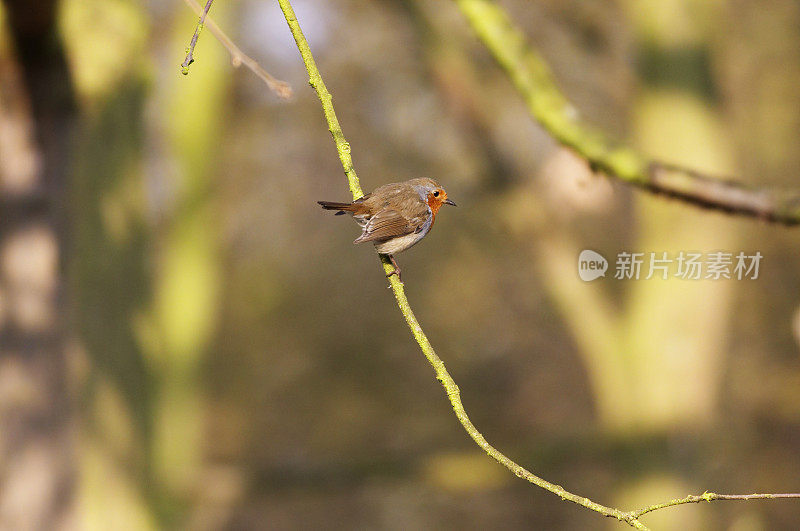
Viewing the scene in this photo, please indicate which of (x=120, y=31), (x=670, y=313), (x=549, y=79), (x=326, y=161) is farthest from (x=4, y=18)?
(x=326, y=161)

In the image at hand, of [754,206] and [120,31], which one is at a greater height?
[120,31]

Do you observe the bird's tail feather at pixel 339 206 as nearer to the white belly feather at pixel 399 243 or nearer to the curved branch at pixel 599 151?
the white belly feather at pixel 399 243

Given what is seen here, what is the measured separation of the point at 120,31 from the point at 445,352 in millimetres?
9229

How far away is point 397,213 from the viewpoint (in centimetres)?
125

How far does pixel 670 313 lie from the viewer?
4.88 m

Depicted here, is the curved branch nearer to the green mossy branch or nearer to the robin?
the green mossy branch

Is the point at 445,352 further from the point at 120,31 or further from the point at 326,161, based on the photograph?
the point at 120,31

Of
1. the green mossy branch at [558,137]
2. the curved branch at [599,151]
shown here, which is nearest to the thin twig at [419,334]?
the green mossy branch at [558,137]

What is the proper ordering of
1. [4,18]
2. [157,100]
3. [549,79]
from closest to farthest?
[549,79] < [4,18] < [157,100]

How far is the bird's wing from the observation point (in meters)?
1.22

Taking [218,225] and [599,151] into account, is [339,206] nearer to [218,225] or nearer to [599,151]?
[599,151]

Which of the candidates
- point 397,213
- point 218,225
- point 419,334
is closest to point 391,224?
point 397,213

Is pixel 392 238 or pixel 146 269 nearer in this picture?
pixel 392 238

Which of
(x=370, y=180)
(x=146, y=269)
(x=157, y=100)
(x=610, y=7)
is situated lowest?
(x=146, y=269)
